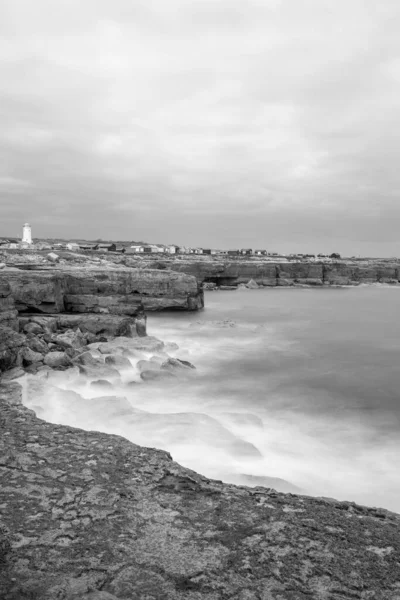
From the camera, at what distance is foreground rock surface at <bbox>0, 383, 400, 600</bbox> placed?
272 cm

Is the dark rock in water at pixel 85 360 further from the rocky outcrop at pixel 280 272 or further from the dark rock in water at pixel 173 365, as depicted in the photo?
the rocky outcrop at pixel 280 272

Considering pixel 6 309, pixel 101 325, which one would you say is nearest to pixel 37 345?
pixel 6 309

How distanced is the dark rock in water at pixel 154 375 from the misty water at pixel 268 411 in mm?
301

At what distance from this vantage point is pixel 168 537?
3.27 m

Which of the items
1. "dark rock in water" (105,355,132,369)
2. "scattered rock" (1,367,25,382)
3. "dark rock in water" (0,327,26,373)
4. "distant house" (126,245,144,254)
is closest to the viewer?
"scattered rock" (1,367,25,382)

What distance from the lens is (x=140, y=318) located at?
19.5 metres

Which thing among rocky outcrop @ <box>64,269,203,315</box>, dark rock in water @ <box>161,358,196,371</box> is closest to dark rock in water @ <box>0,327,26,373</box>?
dark rock in water @ <box>161,358,196,371</box>

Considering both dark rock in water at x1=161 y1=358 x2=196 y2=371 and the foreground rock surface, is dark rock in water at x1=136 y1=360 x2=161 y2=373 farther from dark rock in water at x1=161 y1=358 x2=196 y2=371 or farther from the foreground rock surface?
the foreground rock surface

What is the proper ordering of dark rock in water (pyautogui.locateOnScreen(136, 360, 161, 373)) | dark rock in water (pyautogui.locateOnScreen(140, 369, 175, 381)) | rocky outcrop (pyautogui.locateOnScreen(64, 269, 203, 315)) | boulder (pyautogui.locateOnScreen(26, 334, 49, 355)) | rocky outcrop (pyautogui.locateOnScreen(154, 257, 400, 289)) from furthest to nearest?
rocky outcrop (pyautogui.locateOnScreen(154, 257, 400, 289)), rocky outcrop (pyautogui.locateOnScreen(64, 269, 203, 315)), dark rock in water (pyautogui.locateOnScreen(136, 360, 161, 373)), boulder (pyautogui.locateOnScreen(26, 334, 49, 355)), dark rock in water (pyautogui.locateOnScreen(140, 369, 175, 381))

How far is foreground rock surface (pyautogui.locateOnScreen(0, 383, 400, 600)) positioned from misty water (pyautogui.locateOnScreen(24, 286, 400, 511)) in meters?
2.15

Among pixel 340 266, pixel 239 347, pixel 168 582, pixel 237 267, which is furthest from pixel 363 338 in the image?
pixel 340 266

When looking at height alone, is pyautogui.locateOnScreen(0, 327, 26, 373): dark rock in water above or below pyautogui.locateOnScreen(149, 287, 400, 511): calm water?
above

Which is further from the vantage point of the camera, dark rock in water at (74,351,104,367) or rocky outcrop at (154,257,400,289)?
rocky outcrop at (154,257,400,289)

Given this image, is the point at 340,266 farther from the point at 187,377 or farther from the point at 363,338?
the point at 187,377
